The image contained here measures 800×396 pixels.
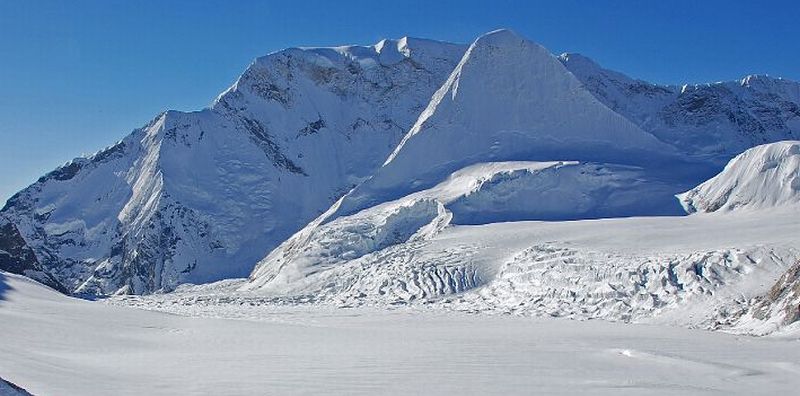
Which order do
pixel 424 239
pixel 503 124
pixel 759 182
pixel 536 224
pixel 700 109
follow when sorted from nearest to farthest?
pixel 759 182, pixel 536 224, pixel 424 239, pixel 503 124, pixel 700 109

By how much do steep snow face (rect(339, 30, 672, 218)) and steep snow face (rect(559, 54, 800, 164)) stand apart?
3364 cm

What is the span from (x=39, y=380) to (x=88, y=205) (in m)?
108

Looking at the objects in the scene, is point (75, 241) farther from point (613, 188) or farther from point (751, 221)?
point (751, 221)

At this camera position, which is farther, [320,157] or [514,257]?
[320,157]

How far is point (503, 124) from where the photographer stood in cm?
7725

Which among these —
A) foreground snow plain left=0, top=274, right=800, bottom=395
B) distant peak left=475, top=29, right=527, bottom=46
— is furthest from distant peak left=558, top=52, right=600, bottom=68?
foreground snow plain left=0, top=274, right=800, bottom=395

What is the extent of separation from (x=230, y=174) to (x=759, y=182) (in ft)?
244

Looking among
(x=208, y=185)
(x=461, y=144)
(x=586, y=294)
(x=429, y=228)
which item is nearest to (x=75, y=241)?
(x=208, y=185)

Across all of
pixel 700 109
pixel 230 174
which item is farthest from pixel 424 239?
pixel 700 109

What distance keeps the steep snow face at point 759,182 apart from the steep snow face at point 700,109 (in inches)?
1999

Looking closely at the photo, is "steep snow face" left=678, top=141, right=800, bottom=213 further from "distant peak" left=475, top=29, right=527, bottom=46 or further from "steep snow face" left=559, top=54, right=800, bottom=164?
"steep snow face" left=559, top=54, right=800, bottom=164

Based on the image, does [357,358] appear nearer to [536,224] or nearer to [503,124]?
[536,224]

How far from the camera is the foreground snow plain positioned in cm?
1636

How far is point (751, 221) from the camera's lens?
46.8m
